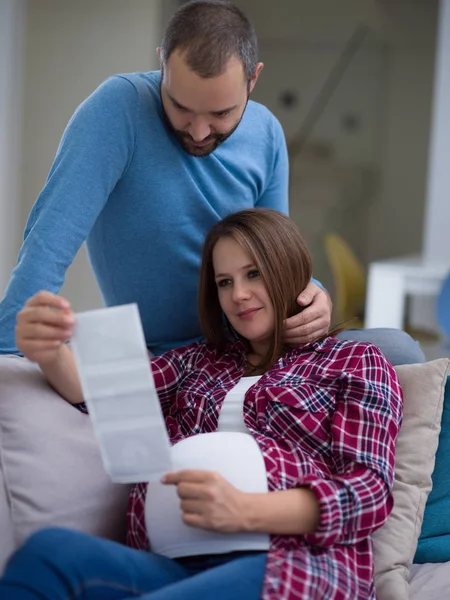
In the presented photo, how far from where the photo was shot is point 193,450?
52.7 inches

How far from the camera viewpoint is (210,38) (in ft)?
5.03

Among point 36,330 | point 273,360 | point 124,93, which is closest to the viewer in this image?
point 36,330

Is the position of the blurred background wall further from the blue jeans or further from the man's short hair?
the blue jeans

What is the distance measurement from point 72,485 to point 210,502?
31 centimetres

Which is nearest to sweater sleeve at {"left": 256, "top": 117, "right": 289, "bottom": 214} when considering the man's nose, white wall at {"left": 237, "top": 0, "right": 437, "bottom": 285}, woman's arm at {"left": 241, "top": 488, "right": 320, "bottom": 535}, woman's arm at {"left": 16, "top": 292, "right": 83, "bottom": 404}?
the man's nose

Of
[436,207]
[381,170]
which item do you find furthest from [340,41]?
[436,207]

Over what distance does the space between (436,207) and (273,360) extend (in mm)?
3357

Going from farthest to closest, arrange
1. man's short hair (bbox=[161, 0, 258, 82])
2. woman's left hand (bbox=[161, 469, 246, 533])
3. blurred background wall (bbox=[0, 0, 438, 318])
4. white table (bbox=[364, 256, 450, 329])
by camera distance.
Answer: blurred background wall (bbox=[0, 0, 438, 318]), white table (bbox=[364, 256, 450, 329]), man's short hair (bbox=[161, 0, 258, 82]), woman's left hand (bbox=[161, 469, 246, 533])

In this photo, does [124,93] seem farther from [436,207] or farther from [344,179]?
[344,179]

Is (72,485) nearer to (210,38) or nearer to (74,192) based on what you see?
(74,192)

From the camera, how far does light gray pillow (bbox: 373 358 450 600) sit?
1438 mm

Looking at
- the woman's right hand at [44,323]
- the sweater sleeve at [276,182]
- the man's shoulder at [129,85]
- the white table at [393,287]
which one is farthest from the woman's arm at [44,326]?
the white table at [393,287]

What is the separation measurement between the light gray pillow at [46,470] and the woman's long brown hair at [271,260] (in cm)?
37

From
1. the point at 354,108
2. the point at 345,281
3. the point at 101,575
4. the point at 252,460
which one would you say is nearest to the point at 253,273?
the point at 252,460
